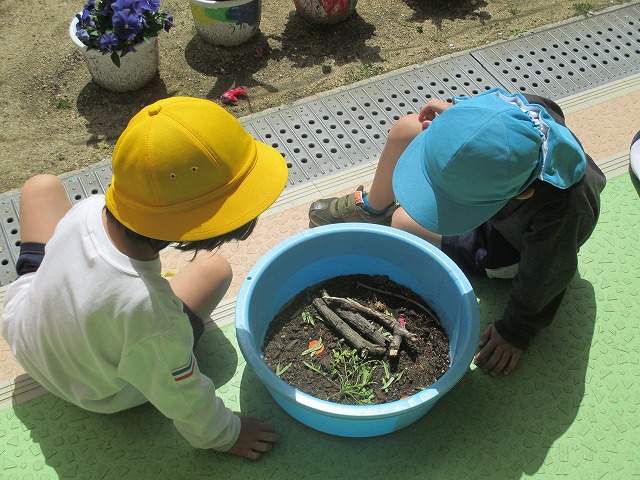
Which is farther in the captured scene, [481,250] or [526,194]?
[481,250]

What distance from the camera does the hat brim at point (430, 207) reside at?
132 cm

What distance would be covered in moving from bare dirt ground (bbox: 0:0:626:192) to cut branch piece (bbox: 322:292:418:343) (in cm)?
91

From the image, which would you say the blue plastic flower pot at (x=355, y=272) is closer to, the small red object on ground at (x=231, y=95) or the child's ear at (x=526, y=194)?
the child's ear at (x=526, y=194)

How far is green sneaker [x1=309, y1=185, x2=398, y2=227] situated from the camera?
1937mm

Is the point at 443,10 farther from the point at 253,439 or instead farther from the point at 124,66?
the point at 253,439

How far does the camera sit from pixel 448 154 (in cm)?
126

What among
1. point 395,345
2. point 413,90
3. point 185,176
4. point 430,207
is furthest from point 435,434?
point 413,90

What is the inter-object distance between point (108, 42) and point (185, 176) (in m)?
1.34

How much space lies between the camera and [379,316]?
5.38 ft

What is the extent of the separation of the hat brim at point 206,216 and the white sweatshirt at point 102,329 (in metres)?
0.09

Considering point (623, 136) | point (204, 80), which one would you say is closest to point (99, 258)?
point (204, 80)

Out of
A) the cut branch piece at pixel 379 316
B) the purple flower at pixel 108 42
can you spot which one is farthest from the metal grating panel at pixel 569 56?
the purple flower at pixel 108 42

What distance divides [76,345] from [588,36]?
7.58 ft

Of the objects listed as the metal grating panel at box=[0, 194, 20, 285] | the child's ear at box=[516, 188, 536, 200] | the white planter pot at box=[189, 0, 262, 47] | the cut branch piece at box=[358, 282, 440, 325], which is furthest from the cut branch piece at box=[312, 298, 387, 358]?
the white planter pot at box=[189, 0, 262, 47]
